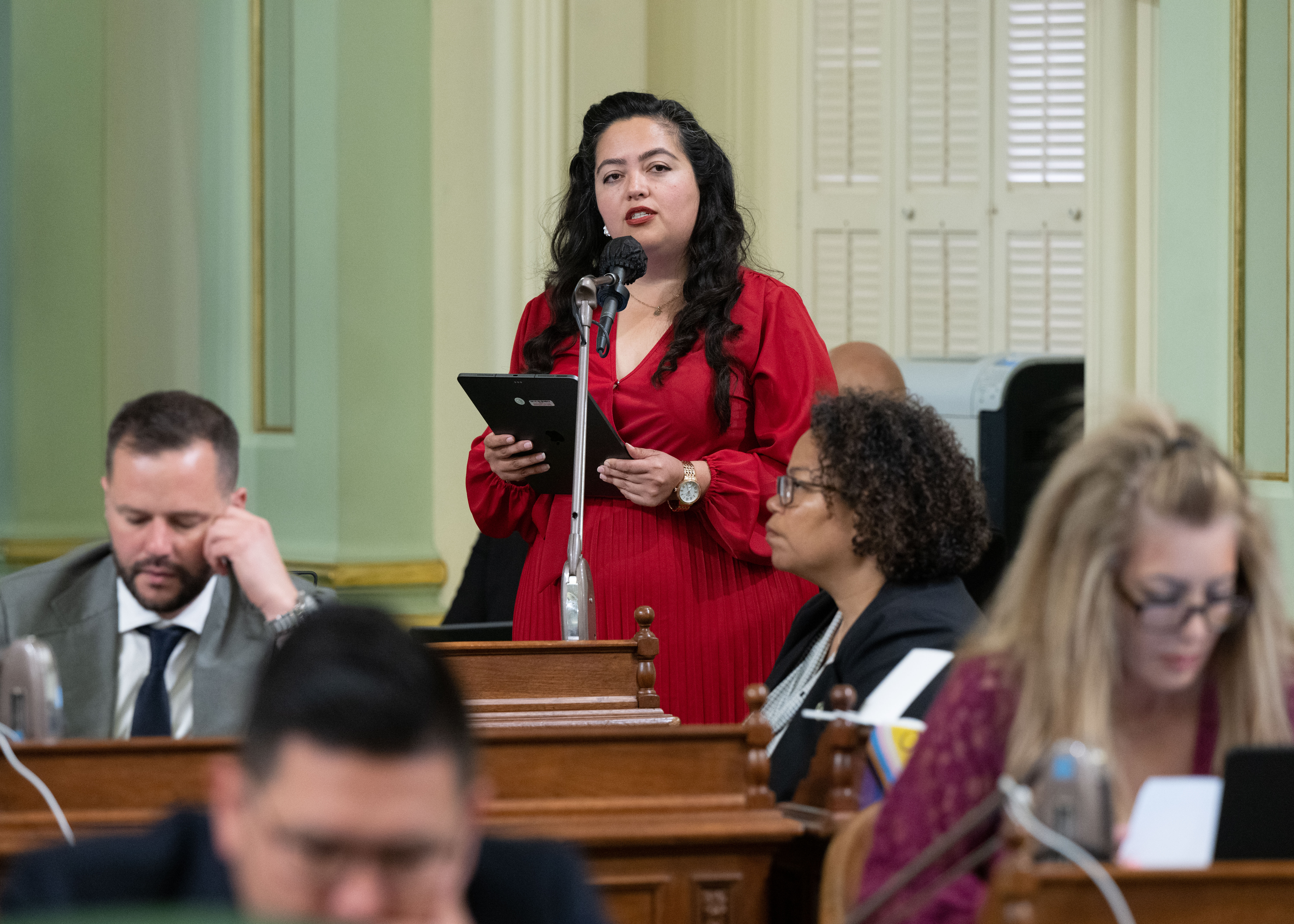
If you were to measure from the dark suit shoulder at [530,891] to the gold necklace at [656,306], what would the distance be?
81.9 inches

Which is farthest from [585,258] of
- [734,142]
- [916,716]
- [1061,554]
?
[734,142]

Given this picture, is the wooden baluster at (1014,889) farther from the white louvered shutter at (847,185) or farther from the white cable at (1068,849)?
the white louvered shutter at (847,185)

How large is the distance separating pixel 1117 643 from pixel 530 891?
730mm

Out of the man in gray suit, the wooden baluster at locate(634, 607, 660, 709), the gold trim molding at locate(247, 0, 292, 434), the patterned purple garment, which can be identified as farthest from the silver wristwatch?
the gold trim molding at locate(247, 0, 292, 434)

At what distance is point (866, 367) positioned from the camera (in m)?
4.91

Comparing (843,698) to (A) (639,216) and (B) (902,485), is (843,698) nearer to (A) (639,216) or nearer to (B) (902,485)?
(B) (902,485)

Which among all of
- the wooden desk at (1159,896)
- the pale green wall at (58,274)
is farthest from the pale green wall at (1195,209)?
the pale green wall at (58,274)

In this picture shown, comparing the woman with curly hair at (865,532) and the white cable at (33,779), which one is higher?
the woman with curly hair at (865,532)

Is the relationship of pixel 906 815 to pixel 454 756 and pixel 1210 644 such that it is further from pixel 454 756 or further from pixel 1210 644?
pixel 454 756

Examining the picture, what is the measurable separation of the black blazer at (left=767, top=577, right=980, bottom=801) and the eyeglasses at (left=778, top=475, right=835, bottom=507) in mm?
226


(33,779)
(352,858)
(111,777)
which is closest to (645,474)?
(111,777)

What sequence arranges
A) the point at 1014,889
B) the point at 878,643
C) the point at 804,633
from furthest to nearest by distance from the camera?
1. the point at 804,633
2. the point at 878,643
3. the point at 1014,889

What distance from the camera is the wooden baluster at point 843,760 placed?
7.18 feet

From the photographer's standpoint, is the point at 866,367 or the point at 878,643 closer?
the point at 878,643
